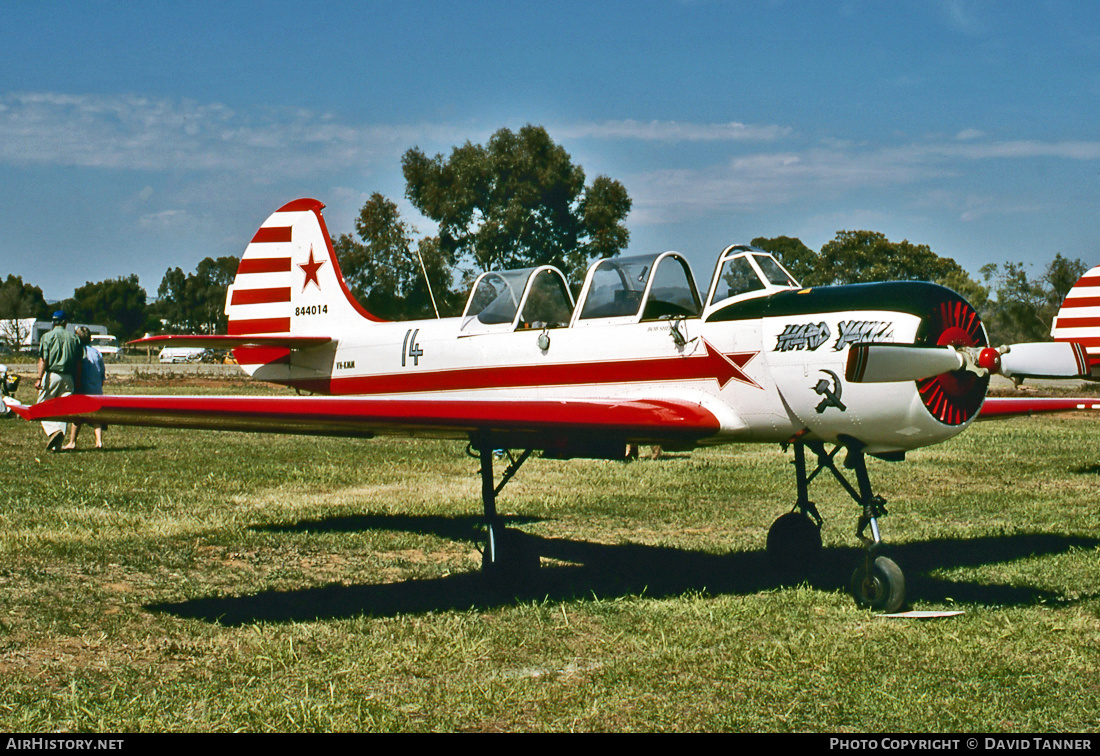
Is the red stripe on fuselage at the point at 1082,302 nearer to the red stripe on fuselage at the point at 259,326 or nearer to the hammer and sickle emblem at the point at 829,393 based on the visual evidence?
the hammer and sickle emblem at the point at 829,393

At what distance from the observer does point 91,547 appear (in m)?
7.63

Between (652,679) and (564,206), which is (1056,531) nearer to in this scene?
(652,679)

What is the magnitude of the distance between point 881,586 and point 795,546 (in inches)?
55.6

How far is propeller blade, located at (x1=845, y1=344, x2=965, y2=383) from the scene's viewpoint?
5379 millimetres

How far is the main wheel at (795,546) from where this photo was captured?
24.0 feet

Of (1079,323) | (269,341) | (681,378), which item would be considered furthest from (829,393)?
(1079,323)

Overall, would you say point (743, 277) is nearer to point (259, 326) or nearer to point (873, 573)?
point (873, 573)

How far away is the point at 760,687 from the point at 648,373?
282cm

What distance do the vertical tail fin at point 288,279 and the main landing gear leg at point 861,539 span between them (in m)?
5.36

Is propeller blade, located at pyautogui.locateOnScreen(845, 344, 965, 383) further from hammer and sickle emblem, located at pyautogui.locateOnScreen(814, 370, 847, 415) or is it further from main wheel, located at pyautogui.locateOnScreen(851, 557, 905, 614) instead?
main wheel, located at pyautogui.locateOnScreen(851, 557, 905, 614)

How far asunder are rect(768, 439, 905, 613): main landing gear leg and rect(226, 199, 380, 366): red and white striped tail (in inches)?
203

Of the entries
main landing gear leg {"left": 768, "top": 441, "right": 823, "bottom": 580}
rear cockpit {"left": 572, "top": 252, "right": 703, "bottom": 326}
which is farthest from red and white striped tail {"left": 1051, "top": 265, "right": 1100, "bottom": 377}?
rear cockpit {"left": 572, "top": 252, "right": 703, "bottom": 326}

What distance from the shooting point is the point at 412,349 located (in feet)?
29.0
